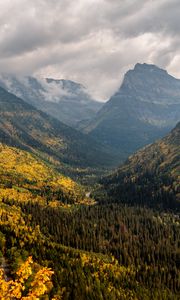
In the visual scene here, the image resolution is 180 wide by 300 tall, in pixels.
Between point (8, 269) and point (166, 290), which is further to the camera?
point (166, 290)

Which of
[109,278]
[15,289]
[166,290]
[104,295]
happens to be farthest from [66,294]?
[15,289]

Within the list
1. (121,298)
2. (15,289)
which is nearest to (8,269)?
(121,298)

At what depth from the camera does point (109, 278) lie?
195000mm

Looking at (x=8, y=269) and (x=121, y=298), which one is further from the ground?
(x=8, y=269)

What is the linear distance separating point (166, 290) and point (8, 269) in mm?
90667

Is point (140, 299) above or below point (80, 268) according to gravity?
below

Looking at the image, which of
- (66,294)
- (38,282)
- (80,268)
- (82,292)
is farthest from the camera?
(80,268)

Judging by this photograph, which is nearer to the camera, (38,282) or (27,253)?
(38,282)

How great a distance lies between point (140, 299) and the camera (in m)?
172

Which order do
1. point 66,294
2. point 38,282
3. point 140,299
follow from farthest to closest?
point 140,299 → point 66,294 → point 38,282

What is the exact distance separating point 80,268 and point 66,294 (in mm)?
37092

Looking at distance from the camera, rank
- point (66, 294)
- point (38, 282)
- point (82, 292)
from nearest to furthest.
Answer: point (38, 282)
point (66, 294)
point (82, 292)

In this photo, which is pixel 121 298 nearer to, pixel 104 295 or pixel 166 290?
pixel 104 295

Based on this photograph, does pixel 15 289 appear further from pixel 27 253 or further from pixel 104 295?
pixel 27 253
